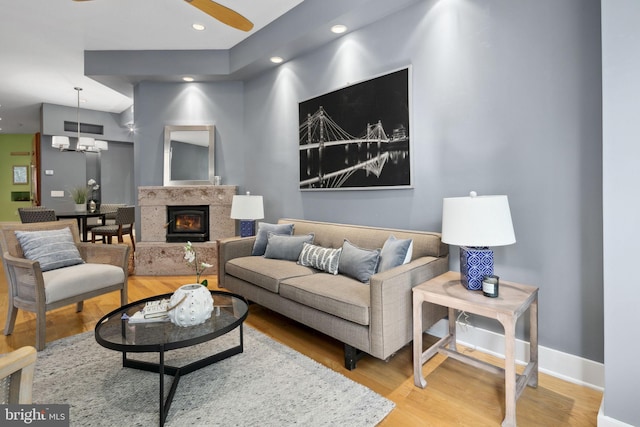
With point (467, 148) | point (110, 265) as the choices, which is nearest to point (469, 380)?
point (467, 148)

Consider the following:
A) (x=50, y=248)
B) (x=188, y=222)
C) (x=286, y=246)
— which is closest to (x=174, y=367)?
(x=286, y=246)

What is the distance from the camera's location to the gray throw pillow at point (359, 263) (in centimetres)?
251

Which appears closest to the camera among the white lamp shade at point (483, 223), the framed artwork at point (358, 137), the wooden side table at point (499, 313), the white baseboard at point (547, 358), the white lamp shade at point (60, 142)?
the wooden side table at point (499, 313)

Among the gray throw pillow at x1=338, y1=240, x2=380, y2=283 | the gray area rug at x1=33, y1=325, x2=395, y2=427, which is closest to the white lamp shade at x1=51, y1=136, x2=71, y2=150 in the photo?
the gray area rug at x1=33, y1=325, x2=395, y2=427

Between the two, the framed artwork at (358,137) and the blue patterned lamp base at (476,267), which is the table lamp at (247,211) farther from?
the blue patterned lamp base at (476,267)

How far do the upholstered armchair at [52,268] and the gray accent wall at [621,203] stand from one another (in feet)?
11.5

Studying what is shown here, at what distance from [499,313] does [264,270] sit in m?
1.88

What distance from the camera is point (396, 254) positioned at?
2.39 meters

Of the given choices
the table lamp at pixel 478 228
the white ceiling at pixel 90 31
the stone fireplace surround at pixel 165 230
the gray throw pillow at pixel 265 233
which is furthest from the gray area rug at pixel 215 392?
the white ceiling at pixel 90 31

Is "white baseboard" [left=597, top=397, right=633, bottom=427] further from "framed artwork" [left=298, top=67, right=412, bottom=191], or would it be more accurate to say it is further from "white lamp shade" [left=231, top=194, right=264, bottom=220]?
"white lamp shade" [left=231, top=194, right=264, bottom=220]

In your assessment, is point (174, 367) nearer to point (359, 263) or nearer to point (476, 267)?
point (359, 263)

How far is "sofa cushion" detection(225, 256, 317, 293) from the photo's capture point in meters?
2.76

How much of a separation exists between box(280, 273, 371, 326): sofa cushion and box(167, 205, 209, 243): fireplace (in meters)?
2.64

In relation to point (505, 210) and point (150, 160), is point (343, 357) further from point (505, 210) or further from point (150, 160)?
point (150, 160)
